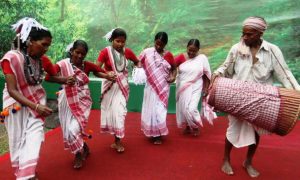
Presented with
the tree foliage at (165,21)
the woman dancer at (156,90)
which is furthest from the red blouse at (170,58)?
the tree foliage at (165,21)

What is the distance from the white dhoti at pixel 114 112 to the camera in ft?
14.9

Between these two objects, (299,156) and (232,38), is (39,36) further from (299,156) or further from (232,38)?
(232,38)

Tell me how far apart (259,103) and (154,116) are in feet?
6.82

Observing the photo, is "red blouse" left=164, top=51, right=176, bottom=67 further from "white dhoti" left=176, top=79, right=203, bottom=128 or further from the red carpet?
the red carpet

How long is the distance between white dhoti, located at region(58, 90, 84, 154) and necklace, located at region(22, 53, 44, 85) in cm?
72

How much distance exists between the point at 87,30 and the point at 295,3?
174 inches

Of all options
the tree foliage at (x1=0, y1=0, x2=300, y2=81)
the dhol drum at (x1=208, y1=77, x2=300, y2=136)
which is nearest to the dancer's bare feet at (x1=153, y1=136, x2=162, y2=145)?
the dhol drum at (x1=208, y1=77, x2=300, y2=136)

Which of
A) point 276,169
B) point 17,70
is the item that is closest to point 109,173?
point 17,70

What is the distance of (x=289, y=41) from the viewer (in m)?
6.73

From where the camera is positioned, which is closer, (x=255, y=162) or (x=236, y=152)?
(x=255, y=162)

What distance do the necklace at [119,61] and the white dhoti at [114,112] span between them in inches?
8.8

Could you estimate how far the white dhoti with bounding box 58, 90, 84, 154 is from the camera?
3.81m

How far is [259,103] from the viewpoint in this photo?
3.19m

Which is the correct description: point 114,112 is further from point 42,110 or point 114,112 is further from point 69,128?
point 42,110
